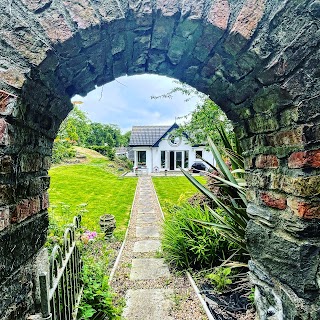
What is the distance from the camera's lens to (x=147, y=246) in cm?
553

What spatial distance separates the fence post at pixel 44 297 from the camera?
5.48 ft

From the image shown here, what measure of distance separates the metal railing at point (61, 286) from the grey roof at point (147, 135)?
20.6 meters

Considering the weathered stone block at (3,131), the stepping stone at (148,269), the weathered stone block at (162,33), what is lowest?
the stepping stone at (148,269)

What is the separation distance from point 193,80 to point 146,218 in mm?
6317

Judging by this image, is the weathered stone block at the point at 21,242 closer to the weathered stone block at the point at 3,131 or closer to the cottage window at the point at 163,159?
the weathered stone block at the point at 3,131

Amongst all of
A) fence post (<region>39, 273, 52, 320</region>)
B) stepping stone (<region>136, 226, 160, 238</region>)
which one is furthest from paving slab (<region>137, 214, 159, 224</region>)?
fence post (<region>39, 273, 52, 320</region>)

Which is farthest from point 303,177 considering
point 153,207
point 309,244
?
point 153,207

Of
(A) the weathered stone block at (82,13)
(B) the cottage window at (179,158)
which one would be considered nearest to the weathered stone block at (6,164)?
(A) the weathered stone block at (82,13)

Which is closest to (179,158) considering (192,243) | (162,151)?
(162,151)

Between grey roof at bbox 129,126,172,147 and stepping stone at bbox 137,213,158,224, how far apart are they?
15205mm

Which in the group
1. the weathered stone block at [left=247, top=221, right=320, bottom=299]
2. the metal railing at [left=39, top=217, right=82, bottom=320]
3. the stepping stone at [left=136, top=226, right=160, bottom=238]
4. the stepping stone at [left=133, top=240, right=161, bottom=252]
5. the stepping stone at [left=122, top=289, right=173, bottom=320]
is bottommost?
the stepping stone at [left=122, top=289, right=173, bottom=320]

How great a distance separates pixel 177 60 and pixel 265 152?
34.8 inches

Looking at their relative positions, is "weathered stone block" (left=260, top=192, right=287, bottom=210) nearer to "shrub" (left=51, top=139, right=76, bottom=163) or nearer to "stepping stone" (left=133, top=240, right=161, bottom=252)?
"stepping stone" (left=133, top=240, right=161, bottom=252)

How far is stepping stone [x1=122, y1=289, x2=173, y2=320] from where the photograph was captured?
10.1 ft
